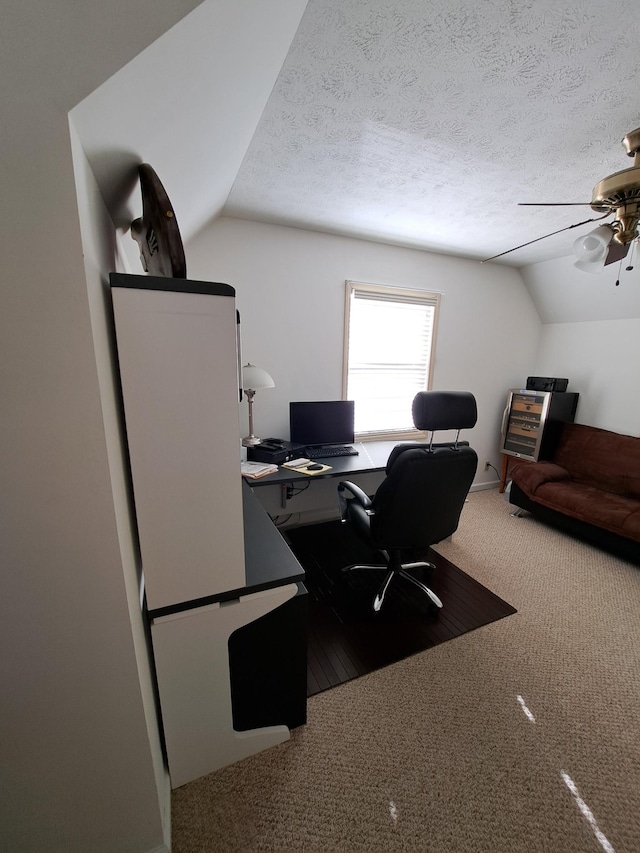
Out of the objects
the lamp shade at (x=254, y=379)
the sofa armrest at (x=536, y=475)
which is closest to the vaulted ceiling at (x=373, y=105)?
the lamp shade at (x=254, y=379)

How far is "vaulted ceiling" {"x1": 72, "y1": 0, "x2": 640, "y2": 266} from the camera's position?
78 centimetres

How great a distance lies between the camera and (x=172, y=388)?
0.84 meters

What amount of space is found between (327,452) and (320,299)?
135cm

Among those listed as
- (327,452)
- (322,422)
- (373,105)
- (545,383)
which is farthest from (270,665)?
(545,383)

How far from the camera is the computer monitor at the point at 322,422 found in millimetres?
2697

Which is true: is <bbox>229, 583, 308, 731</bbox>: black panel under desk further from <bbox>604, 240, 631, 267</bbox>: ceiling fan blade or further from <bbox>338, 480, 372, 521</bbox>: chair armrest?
<bbox>604, 240, 631, 267</bbox>: ceiling fan blade

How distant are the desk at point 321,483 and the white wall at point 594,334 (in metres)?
2.32

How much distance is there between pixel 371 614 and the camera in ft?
6.35

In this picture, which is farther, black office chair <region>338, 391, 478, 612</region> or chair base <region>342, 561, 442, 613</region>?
chair base <region>342, 561, 442, 613</region>

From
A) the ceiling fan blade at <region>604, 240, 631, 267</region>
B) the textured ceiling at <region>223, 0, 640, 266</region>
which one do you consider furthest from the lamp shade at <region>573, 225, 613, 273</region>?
the textured ceiling at <region>223, 0, 640, 266</region>

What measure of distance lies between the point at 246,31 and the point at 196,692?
1.99 meters

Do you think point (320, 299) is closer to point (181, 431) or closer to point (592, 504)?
point (181, 431)

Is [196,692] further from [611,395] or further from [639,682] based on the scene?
[611,395]

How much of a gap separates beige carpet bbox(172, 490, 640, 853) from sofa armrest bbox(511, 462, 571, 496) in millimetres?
1351
